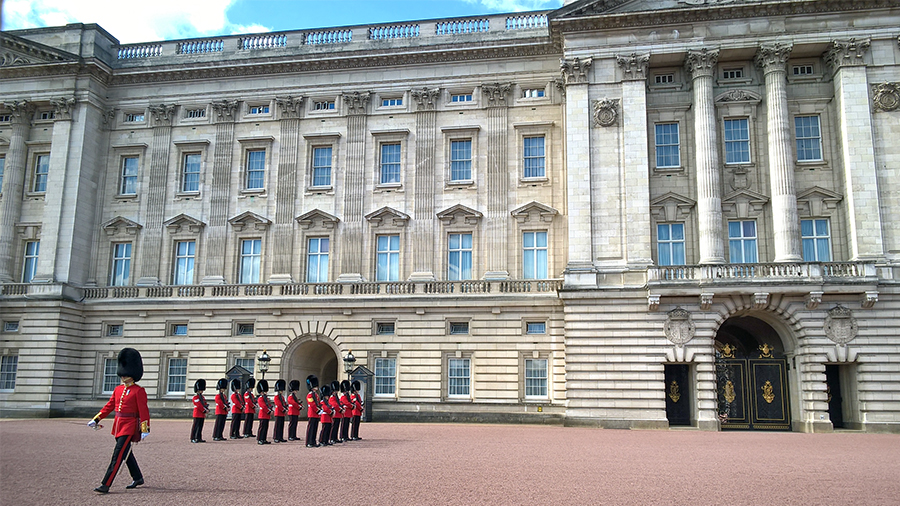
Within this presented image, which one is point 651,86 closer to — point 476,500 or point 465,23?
point 465,23

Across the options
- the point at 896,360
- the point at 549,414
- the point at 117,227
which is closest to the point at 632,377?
the point at 549,414

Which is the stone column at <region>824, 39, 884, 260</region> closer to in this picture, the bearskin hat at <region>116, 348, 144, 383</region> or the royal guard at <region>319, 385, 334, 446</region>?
the royal guard at <region>319, 385, 334, 446</region>

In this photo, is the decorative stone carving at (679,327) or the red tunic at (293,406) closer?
the red tunic at (293,406)

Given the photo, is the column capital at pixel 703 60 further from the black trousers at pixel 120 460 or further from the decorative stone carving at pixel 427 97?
the black trousers at pixel 120 460

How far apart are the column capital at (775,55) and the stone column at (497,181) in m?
10.9

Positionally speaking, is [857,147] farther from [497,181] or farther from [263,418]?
[263,418]

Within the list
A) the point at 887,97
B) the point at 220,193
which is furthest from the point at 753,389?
the point at 220,193

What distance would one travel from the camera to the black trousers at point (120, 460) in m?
11.5

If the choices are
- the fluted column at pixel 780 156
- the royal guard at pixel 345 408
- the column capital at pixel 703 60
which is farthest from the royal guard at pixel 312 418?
the column capital at pixel 703 60

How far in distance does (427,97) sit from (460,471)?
24.8 metres

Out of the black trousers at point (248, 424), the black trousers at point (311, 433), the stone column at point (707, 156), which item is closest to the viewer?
the black trousers at point (311, 433)

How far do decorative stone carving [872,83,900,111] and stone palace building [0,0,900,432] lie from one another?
11 centimetres

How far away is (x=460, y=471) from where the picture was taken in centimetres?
1454

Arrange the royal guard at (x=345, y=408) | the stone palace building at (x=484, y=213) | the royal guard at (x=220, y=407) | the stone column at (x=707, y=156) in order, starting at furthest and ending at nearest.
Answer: the stone column at (x=707, y=156)
the stone palace building at (x=484, y=213)
the royal guard at (x=220, y=407)
the royal guard at (x=345, y=408)
